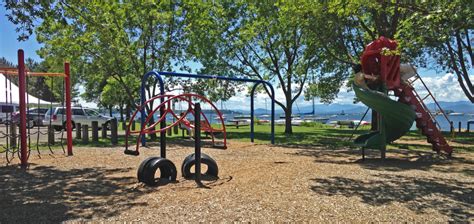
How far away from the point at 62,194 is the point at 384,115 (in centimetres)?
797

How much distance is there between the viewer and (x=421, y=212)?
5281 mm

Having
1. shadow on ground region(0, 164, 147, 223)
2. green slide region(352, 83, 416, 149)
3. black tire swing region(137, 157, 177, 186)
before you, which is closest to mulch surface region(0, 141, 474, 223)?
shadow on ground region(0, 164, 147, 223)

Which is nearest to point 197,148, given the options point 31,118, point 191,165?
point 191,165

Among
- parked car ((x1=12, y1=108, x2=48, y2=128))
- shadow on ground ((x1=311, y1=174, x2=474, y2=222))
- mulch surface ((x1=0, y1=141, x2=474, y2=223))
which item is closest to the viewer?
mulch surface ((x1=0, y1=141, x2=474, y2=223))

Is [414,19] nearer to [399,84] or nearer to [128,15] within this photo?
[399,84]

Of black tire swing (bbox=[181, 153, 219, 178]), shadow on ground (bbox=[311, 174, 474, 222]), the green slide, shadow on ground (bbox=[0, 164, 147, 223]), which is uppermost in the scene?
the green slide

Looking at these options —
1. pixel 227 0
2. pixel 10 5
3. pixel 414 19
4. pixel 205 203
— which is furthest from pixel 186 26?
pixel 205 203

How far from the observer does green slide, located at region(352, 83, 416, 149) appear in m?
10.2

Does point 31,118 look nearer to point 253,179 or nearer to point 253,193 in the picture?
point 253,179

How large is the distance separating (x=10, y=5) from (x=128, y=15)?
9.03m

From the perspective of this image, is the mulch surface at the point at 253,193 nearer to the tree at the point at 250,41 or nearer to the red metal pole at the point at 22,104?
the red metal pole at the point at 22,104

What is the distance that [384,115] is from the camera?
34.7 feet

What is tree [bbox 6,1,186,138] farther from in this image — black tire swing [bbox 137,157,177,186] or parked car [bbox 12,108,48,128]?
black tire swing [bbox 137,157,177,186]

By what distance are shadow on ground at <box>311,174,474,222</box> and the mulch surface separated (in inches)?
0.6
